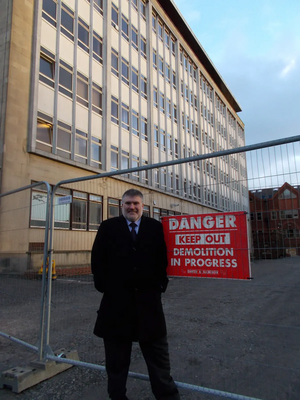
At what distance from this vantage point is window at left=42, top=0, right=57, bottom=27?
55.6 ft

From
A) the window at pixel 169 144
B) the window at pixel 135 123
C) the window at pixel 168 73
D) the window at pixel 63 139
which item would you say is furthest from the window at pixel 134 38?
the window at pixel 63 139

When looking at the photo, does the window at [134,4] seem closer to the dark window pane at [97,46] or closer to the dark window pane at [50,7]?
the dark window pane at [97,46]

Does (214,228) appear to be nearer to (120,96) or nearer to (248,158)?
(248,158)

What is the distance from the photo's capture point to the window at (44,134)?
16.0 m

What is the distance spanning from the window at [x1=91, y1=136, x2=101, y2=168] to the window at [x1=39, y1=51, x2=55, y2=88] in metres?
4.20

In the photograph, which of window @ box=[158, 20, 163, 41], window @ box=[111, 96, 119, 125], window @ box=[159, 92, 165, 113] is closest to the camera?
window @ box=[111, 96, 119, 125]

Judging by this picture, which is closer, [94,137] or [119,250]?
[119,250]

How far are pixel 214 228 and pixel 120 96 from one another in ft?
68.5

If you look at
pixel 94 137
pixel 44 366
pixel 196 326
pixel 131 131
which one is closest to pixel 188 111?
pixel 131 131

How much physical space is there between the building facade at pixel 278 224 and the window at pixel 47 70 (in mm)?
16467

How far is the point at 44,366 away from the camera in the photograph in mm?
3574

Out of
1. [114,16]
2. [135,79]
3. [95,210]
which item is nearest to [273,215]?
[95,210]

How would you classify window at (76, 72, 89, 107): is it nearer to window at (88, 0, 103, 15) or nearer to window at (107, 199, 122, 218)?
window at (88, 0, 103, 15)

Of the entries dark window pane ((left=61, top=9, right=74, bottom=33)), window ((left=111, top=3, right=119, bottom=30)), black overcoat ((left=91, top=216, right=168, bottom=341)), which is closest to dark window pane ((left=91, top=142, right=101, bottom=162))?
dark window pane ((left=61, top=9, right=74, bottom=33))
